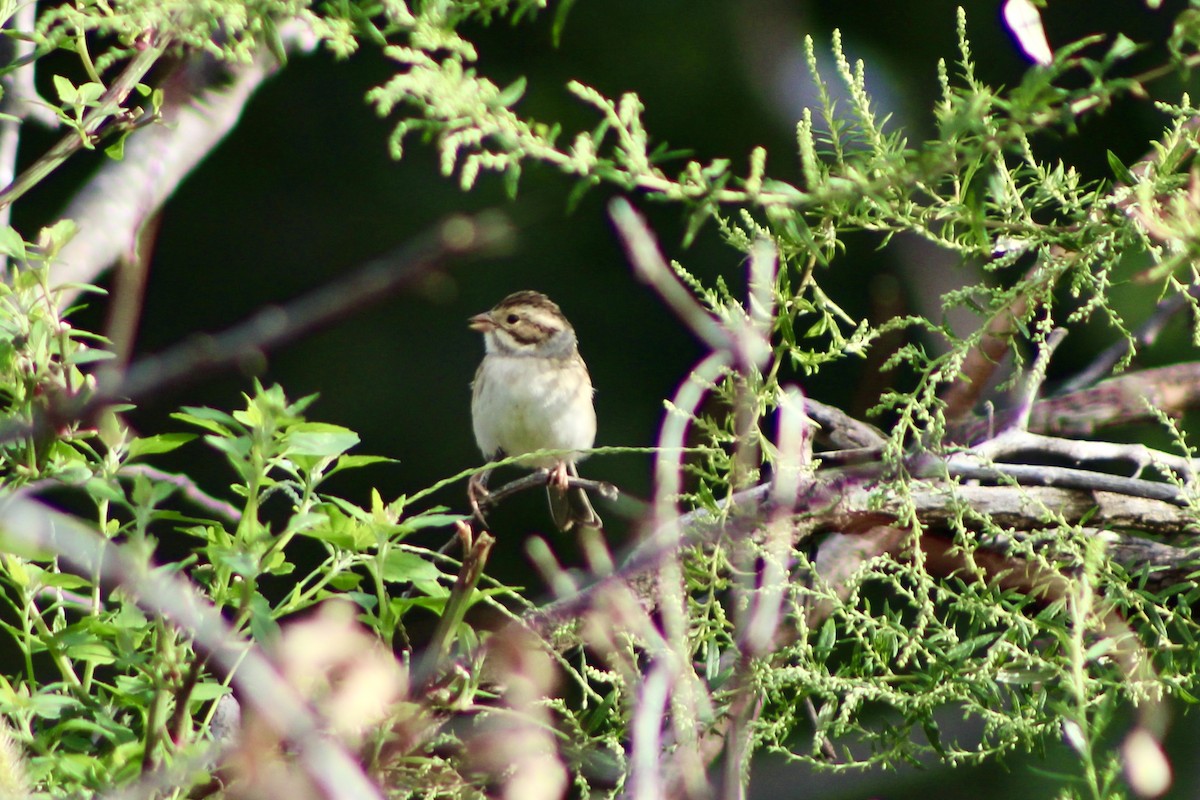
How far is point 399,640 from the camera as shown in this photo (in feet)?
3.64

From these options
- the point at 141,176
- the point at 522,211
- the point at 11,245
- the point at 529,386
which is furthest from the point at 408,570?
the point at 522,211

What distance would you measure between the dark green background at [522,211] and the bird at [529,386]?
1.10 m

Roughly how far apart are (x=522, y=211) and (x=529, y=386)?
1479 mm

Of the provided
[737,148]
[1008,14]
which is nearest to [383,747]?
[1008,14]

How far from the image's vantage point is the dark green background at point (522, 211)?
5184 mm

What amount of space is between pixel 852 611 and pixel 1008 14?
1.38 feet

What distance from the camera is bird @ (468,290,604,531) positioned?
3.62 meters

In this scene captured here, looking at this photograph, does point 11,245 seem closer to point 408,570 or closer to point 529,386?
point 408,570

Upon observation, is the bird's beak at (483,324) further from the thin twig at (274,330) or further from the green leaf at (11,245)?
the thin twig at (274,330)

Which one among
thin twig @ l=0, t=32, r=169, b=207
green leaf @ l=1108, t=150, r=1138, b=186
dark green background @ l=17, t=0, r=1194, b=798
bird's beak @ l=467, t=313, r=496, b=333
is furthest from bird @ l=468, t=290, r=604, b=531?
green leaf @ l=1108, t=150, r=1138, b=186

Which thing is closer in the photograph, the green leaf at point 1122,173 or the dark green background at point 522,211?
the green leaf at point 1122,173

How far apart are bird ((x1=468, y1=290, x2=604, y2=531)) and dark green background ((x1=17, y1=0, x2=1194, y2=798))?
1.10 metres

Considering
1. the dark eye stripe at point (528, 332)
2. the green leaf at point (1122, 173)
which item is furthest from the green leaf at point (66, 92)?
the dark eye stripe at point (528, 332)

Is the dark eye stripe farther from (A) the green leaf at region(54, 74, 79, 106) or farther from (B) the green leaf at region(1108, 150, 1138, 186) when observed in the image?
(B) the green leaf at region(1108, 150, 1138, 186)
